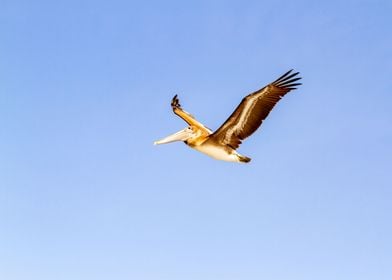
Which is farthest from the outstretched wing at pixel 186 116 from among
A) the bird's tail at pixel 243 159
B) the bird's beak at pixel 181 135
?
the bird's tail at pixel 243 159

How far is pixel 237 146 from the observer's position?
104 feet

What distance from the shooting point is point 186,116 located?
3344 centimetres

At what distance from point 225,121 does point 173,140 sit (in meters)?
2.85

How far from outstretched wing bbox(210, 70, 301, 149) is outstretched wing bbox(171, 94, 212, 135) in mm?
1112

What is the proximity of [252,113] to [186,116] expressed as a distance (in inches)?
126

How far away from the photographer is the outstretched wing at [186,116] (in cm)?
3259

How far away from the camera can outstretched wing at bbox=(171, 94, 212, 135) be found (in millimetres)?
32594

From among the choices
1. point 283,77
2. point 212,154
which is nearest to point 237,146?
point 212,154

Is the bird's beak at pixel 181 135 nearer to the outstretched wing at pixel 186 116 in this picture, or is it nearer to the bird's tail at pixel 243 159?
the outstretched wing at pixel 186 116

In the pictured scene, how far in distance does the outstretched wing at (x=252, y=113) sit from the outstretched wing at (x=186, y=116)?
1.11 m

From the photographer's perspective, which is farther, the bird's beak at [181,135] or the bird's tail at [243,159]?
the bird's beak at [181,135]

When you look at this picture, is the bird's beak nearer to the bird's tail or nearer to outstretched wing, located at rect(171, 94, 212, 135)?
outstretched wing, located at rect(171, 94, 212, 135)

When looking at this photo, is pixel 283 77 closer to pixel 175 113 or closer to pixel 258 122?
pixel 258 122

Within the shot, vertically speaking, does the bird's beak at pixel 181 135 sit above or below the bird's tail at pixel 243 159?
above
